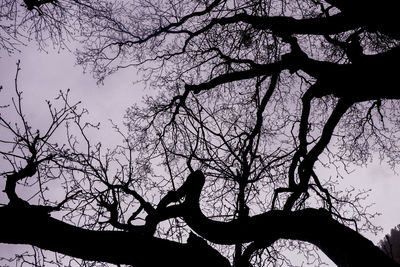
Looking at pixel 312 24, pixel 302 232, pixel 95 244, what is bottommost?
pixel 95 244

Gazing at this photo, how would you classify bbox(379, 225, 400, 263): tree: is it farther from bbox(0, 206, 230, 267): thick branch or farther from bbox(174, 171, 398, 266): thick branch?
bbox(0, 206, 230, 267): thick branch

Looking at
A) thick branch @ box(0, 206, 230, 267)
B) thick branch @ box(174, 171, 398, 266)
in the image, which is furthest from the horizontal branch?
thick branch @ box(0, 206, 230, 267)

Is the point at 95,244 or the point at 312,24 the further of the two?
the point at 312,24

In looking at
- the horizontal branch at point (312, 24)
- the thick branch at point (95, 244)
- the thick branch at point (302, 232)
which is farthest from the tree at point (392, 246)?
the horizontal branch at point (312, 24)

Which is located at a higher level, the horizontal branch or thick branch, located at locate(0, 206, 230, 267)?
the horizontal branch

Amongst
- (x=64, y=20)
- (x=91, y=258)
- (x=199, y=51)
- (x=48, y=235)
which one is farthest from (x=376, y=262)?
(x=64, y=20)

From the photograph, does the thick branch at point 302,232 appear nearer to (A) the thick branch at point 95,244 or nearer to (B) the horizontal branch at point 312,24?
(A) the thick branch at point 95,244

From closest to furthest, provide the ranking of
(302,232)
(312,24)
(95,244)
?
(95,244)
(302,232)
(312,24)

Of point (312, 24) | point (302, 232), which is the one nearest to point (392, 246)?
point (302, 232)

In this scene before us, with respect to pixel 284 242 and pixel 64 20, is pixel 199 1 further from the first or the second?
pixel 284 242

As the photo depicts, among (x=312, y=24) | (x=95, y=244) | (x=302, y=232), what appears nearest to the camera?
(x=95, y=244)

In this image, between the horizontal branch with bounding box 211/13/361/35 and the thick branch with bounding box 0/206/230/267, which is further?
the horizontal branch with bounding box 211/13/361/35

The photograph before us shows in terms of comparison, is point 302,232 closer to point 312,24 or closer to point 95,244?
point 95,244

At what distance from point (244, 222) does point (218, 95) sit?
18.0 feet
